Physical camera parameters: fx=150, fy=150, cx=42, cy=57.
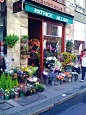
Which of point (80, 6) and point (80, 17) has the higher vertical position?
point (80, 6)

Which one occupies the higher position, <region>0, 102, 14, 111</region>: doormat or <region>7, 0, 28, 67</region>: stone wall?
<region>7, 0, 28, 67</region>: stone wall

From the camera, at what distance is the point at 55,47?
9.78 metres

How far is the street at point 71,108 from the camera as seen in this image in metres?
4.69

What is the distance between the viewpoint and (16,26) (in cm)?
710

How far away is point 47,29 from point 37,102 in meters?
5.03

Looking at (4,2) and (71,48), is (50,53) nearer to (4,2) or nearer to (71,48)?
(71,48)

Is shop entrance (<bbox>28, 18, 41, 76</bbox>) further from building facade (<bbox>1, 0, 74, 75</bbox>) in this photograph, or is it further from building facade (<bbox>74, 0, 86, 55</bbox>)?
building facade (<bbox>74, 0, 86, 55</bbox>)

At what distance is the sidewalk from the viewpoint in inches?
181

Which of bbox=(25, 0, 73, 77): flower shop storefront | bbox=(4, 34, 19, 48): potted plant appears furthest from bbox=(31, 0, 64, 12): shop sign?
bbox=(4, 34, 19, 48): potted plant

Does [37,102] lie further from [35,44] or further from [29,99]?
[35,44]

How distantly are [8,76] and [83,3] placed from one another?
999cm

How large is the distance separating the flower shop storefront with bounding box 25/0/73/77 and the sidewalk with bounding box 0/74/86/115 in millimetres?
2514

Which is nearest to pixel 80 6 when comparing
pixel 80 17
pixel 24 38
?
pixel 80 17

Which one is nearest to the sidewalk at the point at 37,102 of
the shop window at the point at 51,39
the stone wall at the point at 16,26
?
the stone wall at the point at 16,26
